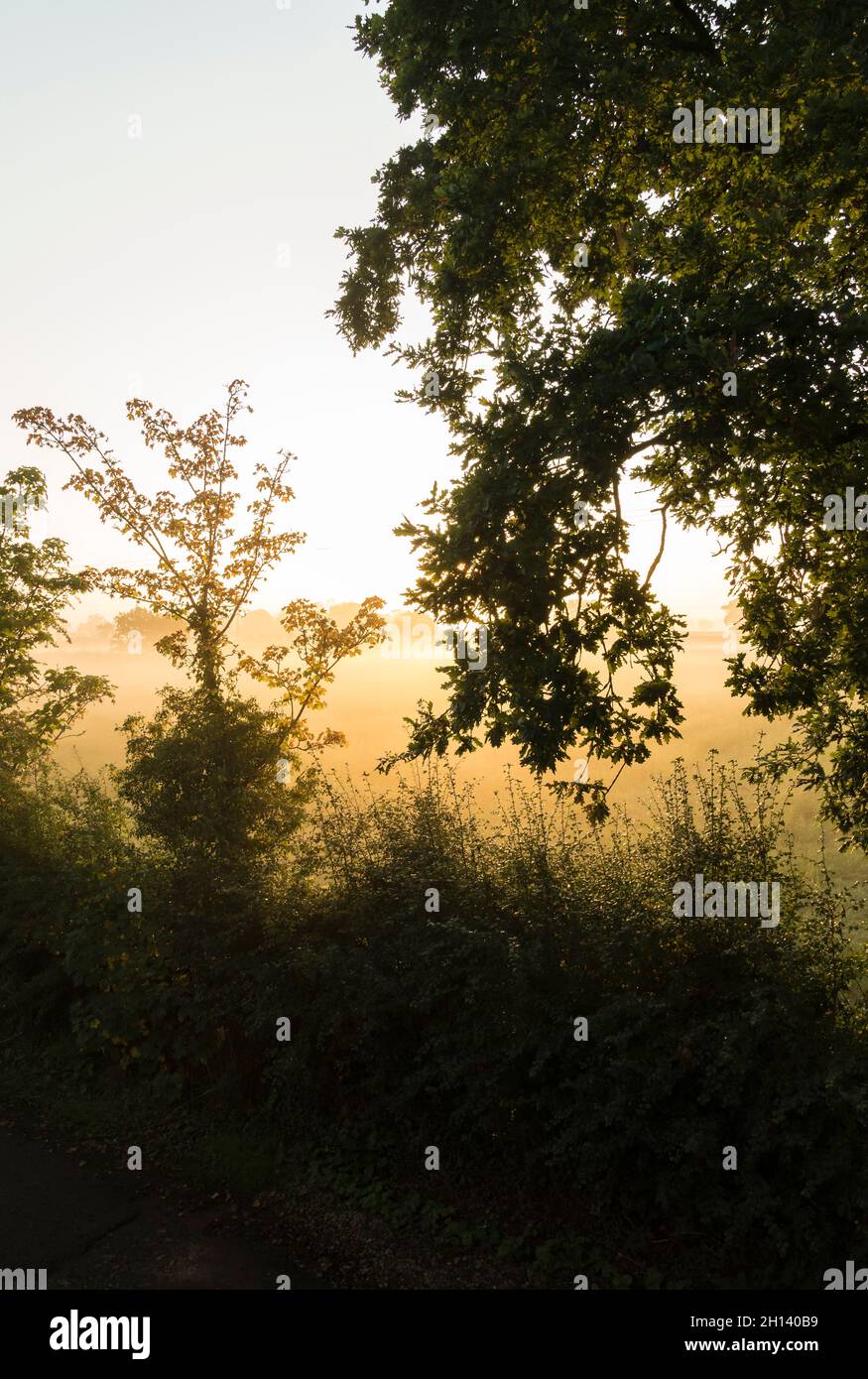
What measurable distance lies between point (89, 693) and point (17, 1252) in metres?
13.8

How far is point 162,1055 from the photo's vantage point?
10.7 m

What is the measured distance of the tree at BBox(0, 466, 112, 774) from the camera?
18828 millimetres

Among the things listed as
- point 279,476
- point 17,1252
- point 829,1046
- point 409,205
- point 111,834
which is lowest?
point 17,1252

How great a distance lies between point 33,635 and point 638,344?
1636cm

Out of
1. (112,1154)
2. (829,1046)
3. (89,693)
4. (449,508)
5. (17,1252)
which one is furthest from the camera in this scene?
(89,693)

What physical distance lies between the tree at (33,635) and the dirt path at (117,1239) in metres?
11.6

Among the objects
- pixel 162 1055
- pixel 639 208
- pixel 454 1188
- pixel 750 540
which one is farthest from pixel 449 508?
pixel 162 1055

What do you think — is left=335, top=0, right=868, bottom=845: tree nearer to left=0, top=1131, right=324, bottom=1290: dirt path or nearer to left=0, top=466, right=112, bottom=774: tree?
left=0, top=1131, right=324, bottom=1290: dirt path

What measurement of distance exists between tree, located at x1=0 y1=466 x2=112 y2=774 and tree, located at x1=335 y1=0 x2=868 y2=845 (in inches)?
491

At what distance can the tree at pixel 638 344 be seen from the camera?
310 inches

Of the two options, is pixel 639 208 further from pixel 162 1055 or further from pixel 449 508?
pixel 162 1055

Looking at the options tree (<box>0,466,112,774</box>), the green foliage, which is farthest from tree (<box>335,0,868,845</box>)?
tree (<box>0,466,112,774</box>)

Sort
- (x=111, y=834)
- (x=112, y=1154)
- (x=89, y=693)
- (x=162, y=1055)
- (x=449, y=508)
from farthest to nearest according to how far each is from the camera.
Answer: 1. (x=89, y=693)
2. (x=111, y=834)
3. (x=162, y=1055)
4. (x=112, y=1154)
5. (x=449, y=508)

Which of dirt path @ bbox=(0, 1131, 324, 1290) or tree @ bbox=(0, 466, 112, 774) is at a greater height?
tree @ bbox=(0, 466, 112, 774)
